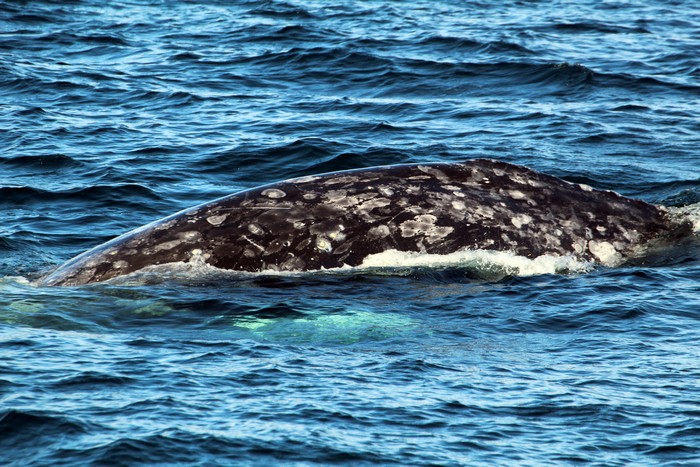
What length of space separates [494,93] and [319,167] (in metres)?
5.59

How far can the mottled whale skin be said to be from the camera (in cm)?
1061

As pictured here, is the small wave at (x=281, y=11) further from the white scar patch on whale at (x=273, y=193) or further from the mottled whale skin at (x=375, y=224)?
the white scar patch on whale at (x=273, y=193)

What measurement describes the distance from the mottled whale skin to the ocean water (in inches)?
9.9

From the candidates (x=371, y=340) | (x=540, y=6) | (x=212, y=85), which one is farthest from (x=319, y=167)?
(x=540, y=6)

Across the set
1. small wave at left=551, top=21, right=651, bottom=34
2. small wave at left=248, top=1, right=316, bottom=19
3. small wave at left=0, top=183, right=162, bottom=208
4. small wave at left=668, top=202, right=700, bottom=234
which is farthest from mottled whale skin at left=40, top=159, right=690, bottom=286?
small wave at left=248, top=1, right=316, bottom=19

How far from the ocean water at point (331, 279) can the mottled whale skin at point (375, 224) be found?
0.25 meters

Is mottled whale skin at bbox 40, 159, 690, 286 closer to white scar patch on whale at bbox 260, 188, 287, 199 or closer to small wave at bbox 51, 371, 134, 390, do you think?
white scar patch on whale at bbox 260, 188, 287, 199

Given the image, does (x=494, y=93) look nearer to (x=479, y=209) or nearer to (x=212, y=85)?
(x=212, y=85)

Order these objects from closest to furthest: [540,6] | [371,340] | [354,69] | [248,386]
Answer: [248,386] → [371,340] → [354,69] → [540,6]

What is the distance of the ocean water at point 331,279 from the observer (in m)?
7.52

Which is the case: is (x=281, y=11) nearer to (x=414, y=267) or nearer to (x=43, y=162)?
(x=43, y=162)

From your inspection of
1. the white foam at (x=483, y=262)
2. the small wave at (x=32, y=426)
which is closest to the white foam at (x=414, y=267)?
the white foam at (x=483, y=262)

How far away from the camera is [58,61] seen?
23141mm

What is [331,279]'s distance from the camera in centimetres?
1059
